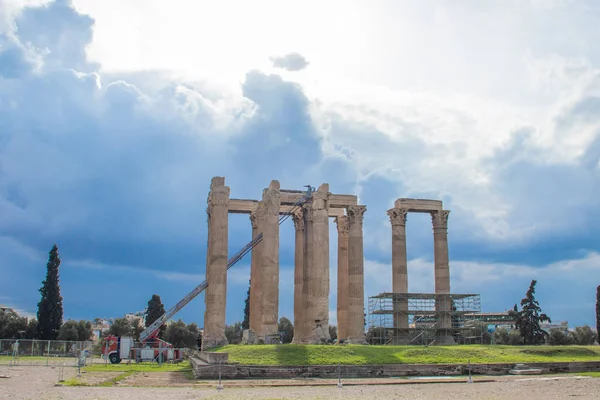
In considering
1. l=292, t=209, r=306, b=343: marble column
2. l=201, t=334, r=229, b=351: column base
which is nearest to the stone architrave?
l=201, t=334, r=229, b=351: column base

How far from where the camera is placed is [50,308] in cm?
7075

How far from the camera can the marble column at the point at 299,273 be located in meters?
52.1

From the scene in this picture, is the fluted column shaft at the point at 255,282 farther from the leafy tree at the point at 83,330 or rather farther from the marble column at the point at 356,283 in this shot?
the leafy tree at the point at 83,330

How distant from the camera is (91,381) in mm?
30875

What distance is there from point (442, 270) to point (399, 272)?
4.16 meters

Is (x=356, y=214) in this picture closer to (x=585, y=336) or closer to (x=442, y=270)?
(x=442, y=270)

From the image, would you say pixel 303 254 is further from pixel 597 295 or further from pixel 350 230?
pixel 597 295

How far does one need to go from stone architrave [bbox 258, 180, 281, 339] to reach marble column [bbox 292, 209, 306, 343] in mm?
4374

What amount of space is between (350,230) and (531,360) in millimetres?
18598

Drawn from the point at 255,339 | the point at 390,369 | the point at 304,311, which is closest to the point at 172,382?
the point at 390,369

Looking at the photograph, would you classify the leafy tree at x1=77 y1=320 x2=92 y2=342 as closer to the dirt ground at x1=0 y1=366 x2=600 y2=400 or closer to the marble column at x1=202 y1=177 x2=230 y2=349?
the marble column at x1=202 y1=177 x2=230 y2=349

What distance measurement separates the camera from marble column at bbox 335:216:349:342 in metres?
54.6

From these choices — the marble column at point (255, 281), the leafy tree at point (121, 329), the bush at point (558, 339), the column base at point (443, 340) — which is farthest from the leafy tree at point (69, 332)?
the bush at point (558, 339)

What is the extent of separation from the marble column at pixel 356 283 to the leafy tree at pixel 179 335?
36.7 m
